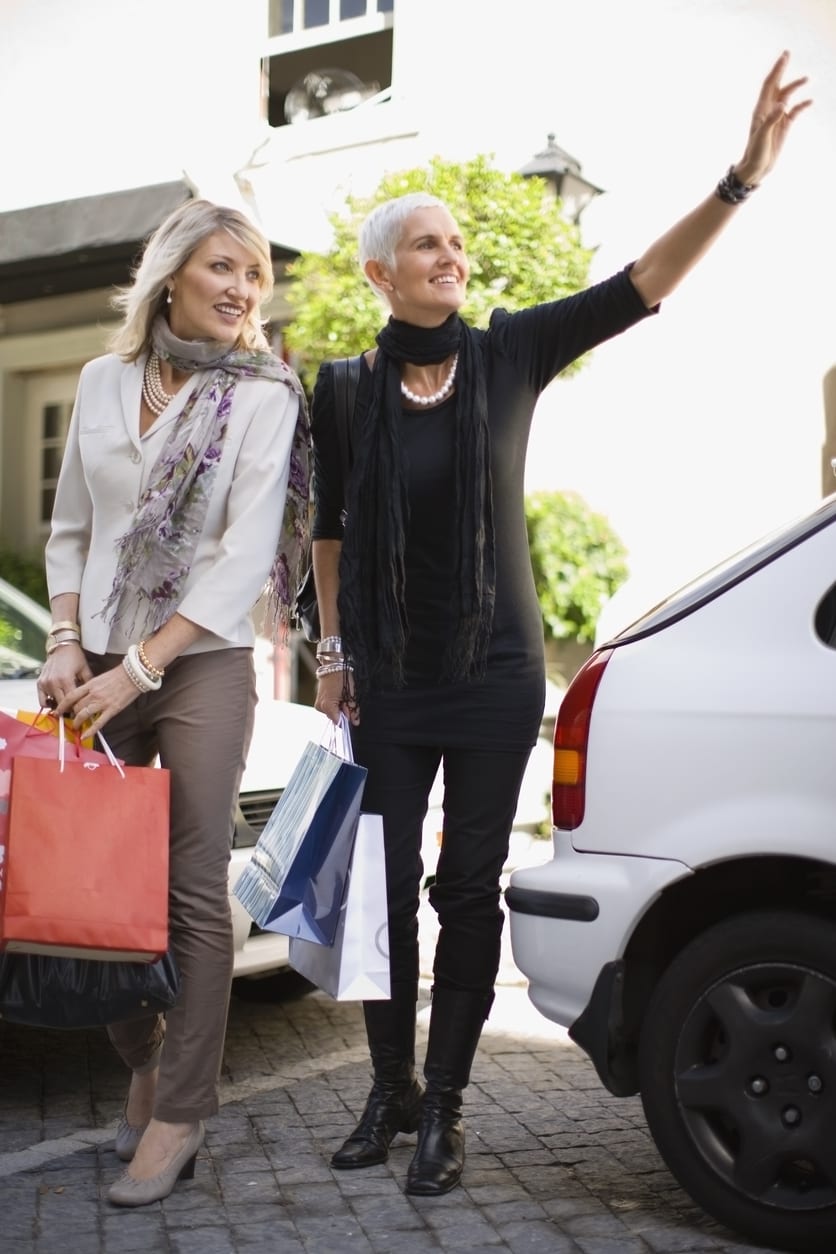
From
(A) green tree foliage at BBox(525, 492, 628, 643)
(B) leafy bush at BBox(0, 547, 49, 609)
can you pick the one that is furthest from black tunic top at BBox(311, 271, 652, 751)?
(B) leafy bush at BBox(0, 547, 49, 609)

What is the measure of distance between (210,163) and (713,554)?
15.9ft

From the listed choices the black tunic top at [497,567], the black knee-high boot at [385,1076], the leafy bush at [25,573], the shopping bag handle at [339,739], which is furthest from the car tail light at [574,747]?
the leafy bush at [25,573]

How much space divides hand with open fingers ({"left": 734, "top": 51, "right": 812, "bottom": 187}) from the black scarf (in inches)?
27.7

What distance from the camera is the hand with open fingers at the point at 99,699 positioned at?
336 cm

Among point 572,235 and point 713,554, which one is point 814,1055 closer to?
point 572,235

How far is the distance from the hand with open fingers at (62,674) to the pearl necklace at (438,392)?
0.92 metres

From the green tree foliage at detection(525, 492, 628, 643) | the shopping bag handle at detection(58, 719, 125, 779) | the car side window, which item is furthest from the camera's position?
the green tree foliage at detection(525, 492, 628, 643)

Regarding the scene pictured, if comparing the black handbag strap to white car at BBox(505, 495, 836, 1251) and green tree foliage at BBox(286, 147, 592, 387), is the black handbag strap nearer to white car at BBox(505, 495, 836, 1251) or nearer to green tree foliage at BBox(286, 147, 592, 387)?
white car at BBox(505, 495, 836, 1251)

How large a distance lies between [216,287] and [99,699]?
95 centimetres

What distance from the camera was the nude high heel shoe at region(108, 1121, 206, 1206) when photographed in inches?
134

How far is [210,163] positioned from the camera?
12.4 metres

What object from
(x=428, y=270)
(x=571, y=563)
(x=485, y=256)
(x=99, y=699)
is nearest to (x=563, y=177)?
(x=485, y=256)

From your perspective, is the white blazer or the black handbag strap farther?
the black handbag strap

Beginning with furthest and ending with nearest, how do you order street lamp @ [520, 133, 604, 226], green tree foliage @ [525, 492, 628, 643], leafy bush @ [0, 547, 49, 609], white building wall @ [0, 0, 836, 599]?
white building wall @ [0, 0, 836, 599] < leafy bush @ [0, 547, 49, 609] < green tree foliage @ [525, 492, 628, 643] < street lamp @ [520, 133, 604, 226]
